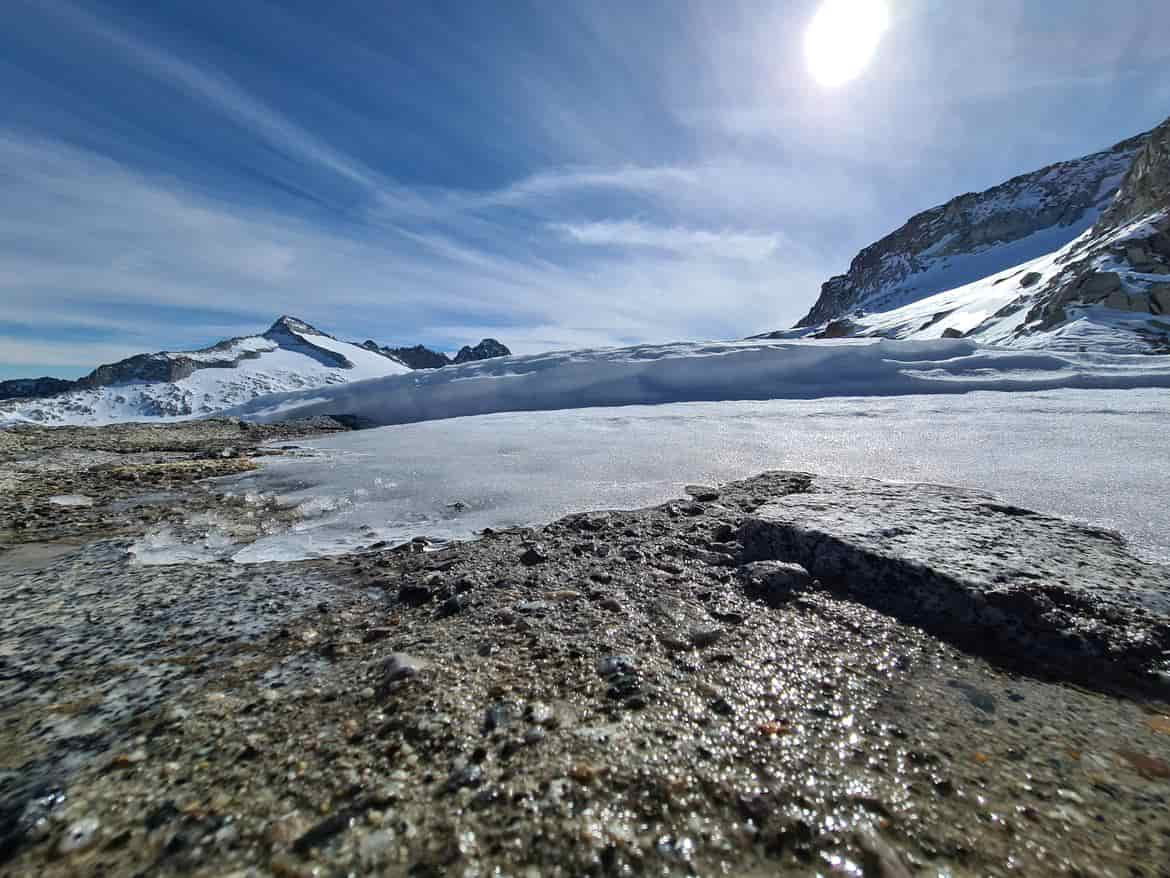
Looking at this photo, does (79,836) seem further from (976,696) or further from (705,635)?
(976,696)

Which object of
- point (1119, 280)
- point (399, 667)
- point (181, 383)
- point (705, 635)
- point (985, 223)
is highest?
point (985, 223)

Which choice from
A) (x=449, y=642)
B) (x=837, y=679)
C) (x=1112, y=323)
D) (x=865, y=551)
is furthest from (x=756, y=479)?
(x=1112, y=323)

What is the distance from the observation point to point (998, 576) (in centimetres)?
203

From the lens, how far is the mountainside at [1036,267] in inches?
739

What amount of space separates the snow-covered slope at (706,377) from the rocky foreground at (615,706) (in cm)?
816

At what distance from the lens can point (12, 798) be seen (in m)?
1.18

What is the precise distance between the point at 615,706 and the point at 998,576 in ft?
5.44

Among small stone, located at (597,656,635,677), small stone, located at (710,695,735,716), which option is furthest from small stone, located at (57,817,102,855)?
small stone, located at (710,695,735,716)

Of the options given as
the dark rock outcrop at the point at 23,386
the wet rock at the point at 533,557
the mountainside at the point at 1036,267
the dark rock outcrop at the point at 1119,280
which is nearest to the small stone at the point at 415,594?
the wet rock at the point at 533,557

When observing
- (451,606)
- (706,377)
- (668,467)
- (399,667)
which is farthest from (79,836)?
(706,377)

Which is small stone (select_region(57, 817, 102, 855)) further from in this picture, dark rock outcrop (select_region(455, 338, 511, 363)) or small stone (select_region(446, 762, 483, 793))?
dark rock outcrop (select_region(455, 338, 511, 363))

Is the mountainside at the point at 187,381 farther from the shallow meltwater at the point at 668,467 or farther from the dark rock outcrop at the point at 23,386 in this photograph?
the dark rock outcrop at the point at 23,386

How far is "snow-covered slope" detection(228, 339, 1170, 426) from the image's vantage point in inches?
364

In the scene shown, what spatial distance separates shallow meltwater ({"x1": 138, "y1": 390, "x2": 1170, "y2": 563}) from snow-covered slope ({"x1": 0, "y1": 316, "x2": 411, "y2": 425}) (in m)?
27.7
